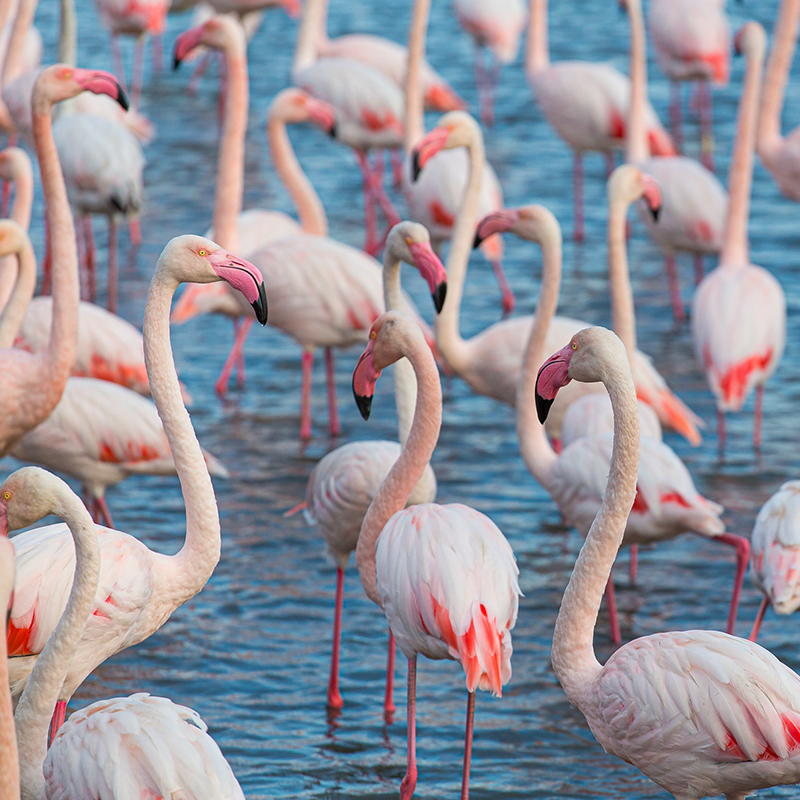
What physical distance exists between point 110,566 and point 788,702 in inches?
78.1

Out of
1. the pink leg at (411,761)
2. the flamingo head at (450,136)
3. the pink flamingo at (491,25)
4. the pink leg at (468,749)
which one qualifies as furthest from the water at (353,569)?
the flamingo head at (450,136)

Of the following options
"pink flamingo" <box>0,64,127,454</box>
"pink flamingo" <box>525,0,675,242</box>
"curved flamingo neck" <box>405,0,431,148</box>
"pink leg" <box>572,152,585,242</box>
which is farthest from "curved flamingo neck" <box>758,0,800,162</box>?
"pink flamingo" <box>0,64,127,454</box>

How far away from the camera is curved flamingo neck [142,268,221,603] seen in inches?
171

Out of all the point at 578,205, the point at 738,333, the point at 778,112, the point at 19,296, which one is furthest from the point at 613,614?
the point at 578,205

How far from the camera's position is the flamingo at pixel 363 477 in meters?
5.00

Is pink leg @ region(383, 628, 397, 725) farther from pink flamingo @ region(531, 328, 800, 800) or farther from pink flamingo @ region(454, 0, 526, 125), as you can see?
pink flamingo @ region(454, 0, 526, 125)

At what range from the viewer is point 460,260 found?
23.5ft

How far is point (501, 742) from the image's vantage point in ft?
15.8

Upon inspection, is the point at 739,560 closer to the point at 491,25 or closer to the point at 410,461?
the point at 410,461

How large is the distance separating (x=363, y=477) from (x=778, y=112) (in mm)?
5532

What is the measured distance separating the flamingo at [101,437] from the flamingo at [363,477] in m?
0.96

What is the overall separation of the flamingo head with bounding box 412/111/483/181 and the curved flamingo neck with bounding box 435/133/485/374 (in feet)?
0.13

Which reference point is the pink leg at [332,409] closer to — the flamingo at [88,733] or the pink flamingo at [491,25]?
the flamingo at [88,733]

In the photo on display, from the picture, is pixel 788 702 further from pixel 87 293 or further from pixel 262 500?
pixel 87 293
